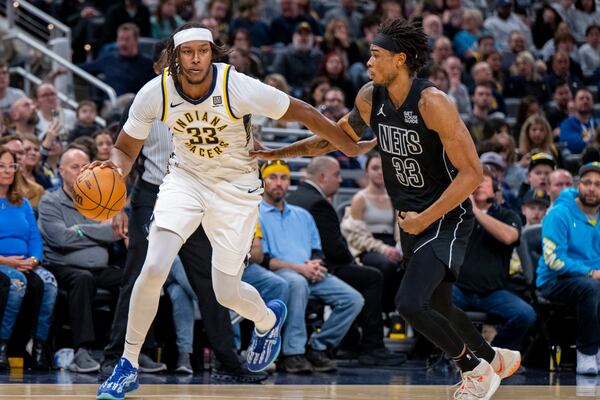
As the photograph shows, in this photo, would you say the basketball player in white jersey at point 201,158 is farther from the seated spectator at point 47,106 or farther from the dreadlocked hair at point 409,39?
the seated spectator at point 47,106

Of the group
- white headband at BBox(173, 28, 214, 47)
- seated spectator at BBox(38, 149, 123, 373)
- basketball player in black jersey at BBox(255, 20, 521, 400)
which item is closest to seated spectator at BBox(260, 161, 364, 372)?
seated spectator at BBox(38, 149, 123, 373)

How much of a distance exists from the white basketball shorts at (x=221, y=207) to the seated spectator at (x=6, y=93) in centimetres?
519

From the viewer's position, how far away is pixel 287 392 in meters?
7.00

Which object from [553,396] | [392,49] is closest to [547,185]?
[553,396]

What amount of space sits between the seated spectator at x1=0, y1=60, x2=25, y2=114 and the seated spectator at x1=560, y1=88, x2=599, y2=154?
21.0ft

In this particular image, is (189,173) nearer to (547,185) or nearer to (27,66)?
(547,185)

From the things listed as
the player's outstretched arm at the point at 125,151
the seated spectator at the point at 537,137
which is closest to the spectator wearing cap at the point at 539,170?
the seated spectator at the point at 537,137

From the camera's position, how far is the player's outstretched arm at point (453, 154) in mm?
6008

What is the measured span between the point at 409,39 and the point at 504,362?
6.70 feet

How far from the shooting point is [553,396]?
6957mm

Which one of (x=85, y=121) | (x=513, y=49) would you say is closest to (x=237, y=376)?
(x=85, y=121)

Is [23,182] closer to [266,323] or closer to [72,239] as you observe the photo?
[72,239]

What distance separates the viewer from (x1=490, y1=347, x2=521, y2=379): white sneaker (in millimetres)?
6660

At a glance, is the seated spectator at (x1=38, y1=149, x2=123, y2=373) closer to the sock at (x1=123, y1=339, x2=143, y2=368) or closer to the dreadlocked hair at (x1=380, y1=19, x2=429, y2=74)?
the sock at (x1=123, y1=339, x2=143, y2=368)
